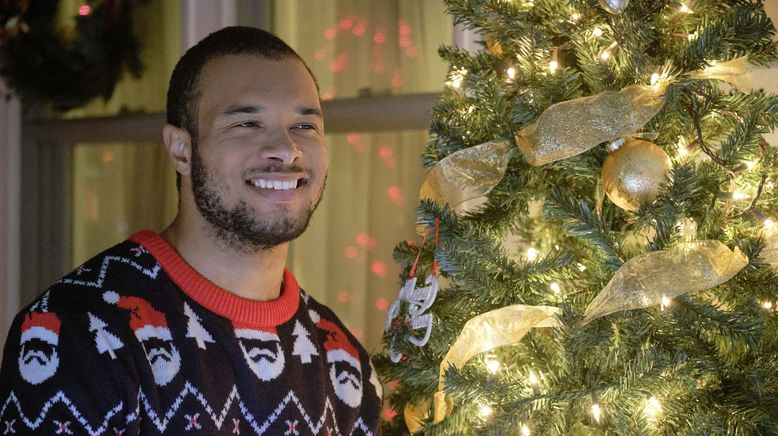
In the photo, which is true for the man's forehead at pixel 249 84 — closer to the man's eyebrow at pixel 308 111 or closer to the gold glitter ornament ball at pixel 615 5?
the man's eyebrow at pixel 308 111

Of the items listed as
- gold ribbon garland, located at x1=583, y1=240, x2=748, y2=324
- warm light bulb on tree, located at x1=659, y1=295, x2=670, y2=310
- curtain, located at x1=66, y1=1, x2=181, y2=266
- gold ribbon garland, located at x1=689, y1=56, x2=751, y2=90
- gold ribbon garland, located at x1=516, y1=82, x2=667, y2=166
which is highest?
gold ribbon garland, located at x1=689, y1=56, x2=751, y2=90

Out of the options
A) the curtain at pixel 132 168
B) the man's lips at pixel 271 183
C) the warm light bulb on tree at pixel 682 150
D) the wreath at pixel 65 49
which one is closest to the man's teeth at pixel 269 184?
the man's lips at pixel 271 183

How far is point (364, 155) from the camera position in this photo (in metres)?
2.17

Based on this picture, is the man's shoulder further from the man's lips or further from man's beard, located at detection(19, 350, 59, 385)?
the man's lips

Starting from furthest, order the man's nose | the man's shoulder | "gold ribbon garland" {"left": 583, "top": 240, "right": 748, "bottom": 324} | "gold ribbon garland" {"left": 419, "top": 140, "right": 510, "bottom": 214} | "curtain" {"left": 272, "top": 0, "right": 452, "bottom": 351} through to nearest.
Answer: "curtain" {"left": 272, "top": 0, "right": 452, "bottom": 351}
the man's nose
the man's shoulder
"gold ribbon garland" {"left": 419, "top": 140, "right": 510, "bottom": 214}
"gold ribbon garland" {"left": 583, "top": 240, "right": 748, "bottom": 324}

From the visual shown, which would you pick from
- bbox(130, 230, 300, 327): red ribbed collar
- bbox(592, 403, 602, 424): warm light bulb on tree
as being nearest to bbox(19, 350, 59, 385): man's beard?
bbox(130, 230, 300, 327): red ribbed collar

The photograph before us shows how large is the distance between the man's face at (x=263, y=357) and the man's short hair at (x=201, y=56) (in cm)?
33

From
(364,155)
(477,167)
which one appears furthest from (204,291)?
(364,155)

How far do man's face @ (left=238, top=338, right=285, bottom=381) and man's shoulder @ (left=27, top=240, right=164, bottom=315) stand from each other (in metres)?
0.17

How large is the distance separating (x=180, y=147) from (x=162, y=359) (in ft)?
1.14

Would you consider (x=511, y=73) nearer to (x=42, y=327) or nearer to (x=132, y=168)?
(x=42, y=327)

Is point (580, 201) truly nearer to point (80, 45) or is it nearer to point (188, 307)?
point (188, 307)

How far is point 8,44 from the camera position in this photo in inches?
103

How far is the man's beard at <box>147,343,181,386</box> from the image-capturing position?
1219 mm
